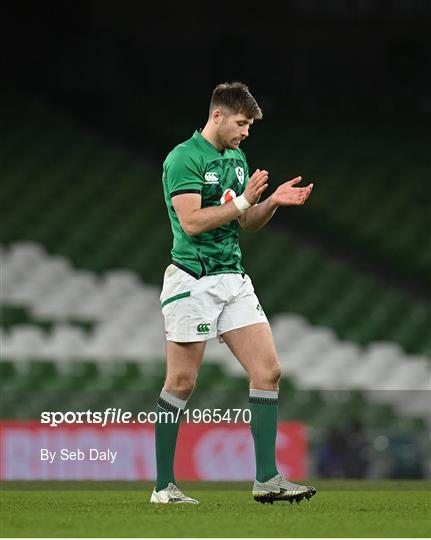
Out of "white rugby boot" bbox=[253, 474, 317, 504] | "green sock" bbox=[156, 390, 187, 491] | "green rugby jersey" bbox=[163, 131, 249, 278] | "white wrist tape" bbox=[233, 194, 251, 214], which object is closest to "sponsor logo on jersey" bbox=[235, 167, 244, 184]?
"green rugby jersey" bbox=[163, 131, 249, 278]

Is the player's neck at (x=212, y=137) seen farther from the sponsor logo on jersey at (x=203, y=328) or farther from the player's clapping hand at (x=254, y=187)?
the sponsor logo on jersey at (x=203, y=328)

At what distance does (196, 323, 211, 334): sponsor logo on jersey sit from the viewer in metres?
5.59

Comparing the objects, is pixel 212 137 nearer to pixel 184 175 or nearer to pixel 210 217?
pixel 184 175

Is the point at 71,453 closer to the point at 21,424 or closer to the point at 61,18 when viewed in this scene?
the point at 21,424

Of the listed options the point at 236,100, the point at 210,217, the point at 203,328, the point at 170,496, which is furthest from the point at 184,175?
the point at 170,496

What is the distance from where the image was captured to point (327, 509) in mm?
5398

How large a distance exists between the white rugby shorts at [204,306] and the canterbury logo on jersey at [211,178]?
417 millimetres

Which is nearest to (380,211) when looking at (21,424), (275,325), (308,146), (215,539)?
(308,146)

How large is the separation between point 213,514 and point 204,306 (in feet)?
3.20

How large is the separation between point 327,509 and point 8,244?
11621 mm

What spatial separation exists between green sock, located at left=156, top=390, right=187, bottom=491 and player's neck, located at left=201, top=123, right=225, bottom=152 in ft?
3.71

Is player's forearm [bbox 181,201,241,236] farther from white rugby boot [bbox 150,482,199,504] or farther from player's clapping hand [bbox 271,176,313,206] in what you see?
white rugby boot [bbox 150,482,199,504]

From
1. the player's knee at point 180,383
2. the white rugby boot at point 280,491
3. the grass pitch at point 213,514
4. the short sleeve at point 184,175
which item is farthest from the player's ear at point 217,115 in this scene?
the grass pitch at point 213,514

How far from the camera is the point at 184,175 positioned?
557 cm
